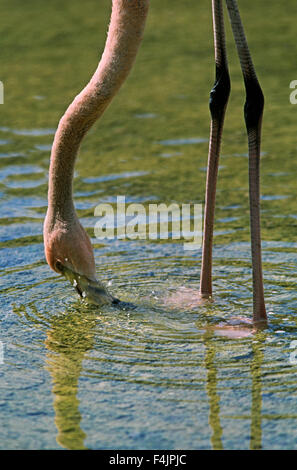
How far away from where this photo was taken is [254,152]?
13.1ft

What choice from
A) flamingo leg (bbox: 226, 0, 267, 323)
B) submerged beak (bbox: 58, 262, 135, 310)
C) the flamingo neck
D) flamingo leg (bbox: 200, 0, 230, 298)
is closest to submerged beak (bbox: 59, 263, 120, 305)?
submerged beak (bbox: 58, 262, 135, 310)

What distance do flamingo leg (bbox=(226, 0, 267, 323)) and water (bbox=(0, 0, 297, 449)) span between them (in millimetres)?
195

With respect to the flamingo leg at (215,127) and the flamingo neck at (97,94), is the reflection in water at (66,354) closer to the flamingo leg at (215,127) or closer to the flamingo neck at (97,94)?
the flamingo neck at (97,94)

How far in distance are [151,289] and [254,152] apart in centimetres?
104

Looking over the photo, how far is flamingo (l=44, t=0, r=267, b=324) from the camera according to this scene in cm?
386

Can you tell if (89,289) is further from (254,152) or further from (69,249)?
(254,152)

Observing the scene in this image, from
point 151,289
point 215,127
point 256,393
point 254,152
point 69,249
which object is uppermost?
point 215,127

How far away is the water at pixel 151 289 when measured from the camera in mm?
3414

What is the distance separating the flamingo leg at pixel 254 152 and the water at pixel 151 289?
20 centimetres

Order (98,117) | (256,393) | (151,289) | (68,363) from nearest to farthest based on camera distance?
1. (256,393)
2. (68,363)
3. (98,117)
4. (151,289)

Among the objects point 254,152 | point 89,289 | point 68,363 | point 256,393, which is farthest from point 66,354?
point 254,152

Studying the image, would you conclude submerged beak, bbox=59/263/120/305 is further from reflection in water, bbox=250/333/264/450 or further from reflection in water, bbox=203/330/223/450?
reflection in water, bbox=250/333/264/450

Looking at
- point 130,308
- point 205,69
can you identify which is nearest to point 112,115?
point 205,69
